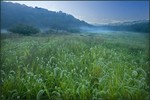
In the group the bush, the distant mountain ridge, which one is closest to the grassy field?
the distant mountain ridge

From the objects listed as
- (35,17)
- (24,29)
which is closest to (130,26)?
(35,17)

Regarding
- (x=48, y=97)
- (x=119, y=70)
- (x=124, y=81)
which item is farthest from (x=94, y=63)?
(x=48, y=97)

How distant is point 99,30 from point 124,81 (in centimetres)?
217

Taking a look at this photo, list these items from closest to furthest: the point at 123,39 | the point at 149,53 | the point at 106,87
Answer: the point at 106,87 → the point at 149,53 → the point at 123,39

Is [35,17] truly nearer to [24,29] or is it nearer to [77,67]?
[24,29]

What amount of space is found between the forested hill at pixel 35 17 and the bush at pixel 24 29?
96 mm

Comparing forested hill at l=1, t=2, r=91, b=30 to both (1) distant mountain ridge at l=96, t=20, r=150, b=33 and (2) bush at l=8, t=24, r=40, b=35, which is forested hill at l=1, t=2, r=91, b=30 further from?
(1) distant mountain ridge at l=96, t=20, r=150, b=33

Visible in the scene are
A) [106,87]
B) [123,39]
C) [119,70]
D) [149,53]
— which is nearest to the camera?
[106,87]

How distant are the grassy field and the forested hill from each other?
393 millimetres

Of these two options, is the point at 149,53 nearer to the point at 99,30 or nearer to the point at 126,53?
the point at 126,53

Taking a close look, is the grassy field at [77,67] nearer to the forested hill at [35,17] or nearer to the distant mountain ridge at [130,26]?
the distant mountain ridge at [130,26]

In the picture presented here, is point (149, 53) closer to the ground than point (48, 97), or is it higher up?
higher up

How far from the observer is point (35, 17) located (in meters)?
6.84

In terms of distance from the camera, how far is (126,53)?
21.3ft
